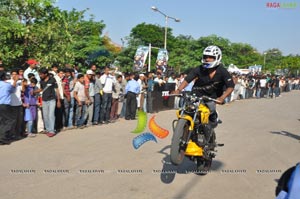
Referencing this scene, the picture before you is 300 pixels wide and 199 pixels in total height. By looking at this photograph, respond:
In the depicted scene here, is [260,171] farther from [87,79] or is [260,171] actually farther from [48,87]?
[87,79]

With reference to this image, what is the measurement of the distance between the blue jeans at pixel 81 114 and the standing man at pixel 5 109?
299 centimetres

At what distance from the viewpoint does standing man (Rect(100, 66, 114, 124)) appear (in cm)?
1319

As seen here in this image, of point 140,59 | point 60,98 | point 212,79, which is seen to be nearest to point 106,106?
point 60,98

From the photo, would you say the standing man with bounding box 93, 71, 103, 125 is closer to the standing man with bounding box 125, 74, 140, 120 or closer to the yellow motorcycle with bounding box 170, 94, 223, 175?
the standing man with bounding box 125, 74, 140, 120

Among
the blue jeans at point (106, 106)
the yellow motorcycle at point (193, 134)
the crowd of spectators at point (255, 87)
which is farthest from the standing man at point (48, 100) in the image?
the crowd of spectators at point (255, 87)

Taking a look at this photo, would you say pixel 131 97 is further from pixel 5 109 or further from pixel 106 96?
pixel 5 109

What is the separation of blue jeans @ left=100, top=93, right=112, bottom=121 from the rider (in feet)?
22.0

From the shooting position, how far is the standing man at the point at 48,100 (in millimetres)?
10055

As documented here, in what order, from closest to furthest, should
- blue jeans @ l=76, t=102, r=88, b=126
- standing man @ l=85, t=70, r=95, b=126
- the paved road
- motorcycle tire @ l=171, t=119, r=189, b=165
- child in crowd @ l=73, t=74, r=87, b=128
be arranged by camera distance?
the paved road
motorcycle tire @ l=171, t=119, r=189, b=165
child in crowd @ l=73, t=74, r=87, b=128
blue jeans @ l=76, t=102, r=88, b=126
standing man @ l=85, t=70, r=95, b=126

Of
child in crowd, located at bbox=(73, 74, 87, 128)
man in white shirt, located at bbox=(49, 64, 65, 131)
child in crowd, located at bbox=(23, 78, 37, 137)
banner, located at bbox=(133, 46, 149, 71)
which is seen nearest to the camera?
child in crowd, located at bbox=(23, 78, 37, 137)

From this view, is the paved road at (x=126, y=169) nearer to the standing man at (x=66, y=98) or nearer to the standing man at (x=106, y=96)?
the standing man at (x=66, y=98)

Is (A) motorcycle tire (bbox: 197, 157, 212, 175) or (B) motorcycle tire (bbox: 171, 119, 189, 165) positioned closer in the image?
(B) motorcycle tire (bbox: 171, 119, 189, 165)

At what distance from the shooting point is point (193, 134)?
244 inches

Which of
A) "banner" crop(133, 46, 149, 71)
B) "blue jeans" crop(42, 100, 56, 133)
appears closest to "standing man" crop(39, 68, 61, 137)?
"blue jeans" crop(42, 100, 56, 133)
